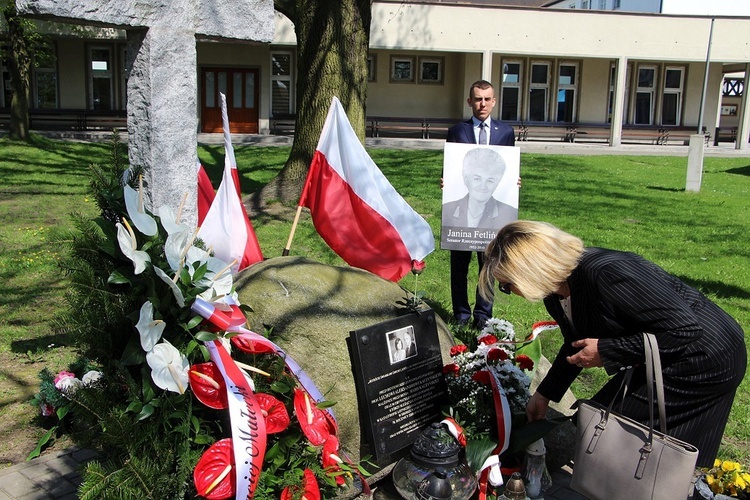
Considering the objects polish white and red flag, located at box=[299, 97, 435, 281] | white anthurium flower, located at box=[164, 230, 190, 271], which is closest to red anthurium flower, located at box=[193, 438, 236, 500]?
white anthurium flower, located at box=[164, 230, 190, 271]

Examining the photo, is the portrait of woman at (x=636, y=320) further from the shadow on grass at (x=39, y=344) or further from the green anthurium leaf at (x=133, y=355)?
the shadow on grass at (x=39, y=344)

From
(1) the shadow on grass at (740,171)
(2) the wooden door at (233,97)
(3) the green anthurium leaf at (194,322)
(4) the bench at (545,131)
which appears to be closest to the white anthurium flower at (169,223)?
(3) the green anthurium leaf at (194,322)

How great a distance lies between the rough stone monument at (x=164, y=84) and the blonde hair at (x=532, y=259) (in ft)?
5.43

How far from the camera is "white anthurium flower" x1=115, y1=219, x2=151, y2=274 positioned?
119 inches

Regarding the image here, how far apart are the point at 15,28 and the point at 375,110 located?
Result: 46.0 ft

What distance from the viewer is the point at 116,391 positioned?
10.7 feet

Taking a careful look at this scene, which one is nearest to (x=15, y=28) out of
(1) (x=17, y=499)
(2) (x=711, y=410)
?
(1) (x=17, y=499)

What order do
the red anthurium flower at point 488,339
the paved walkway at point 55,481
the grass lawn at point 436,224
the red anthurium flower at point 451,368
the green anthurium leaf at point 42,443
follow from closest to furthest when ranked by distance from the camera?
the paved walkway at point 55,481 → the green anthurium leaf at point 42,443 → the red anthurium flower at point 451,368 → the red anthurium flower at point 488,339 → the grass lawn at point 436,224

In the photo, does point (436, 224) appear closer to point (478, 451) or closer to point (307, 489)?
point (478, 451)

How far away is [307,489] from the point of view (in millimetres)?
3393

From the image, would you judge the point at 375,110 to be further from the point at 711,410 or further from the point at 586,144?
the point at 711,410

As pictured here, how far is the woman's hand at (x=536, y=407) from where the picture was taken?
3.78 metres

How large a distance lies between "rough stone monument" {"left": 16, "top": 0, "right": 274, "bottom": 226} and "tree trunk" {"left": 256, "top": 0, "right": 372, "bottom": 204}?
20.1ft

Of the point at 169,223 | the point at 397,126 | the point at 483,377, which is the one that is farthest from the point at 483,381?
the point at 397,126
